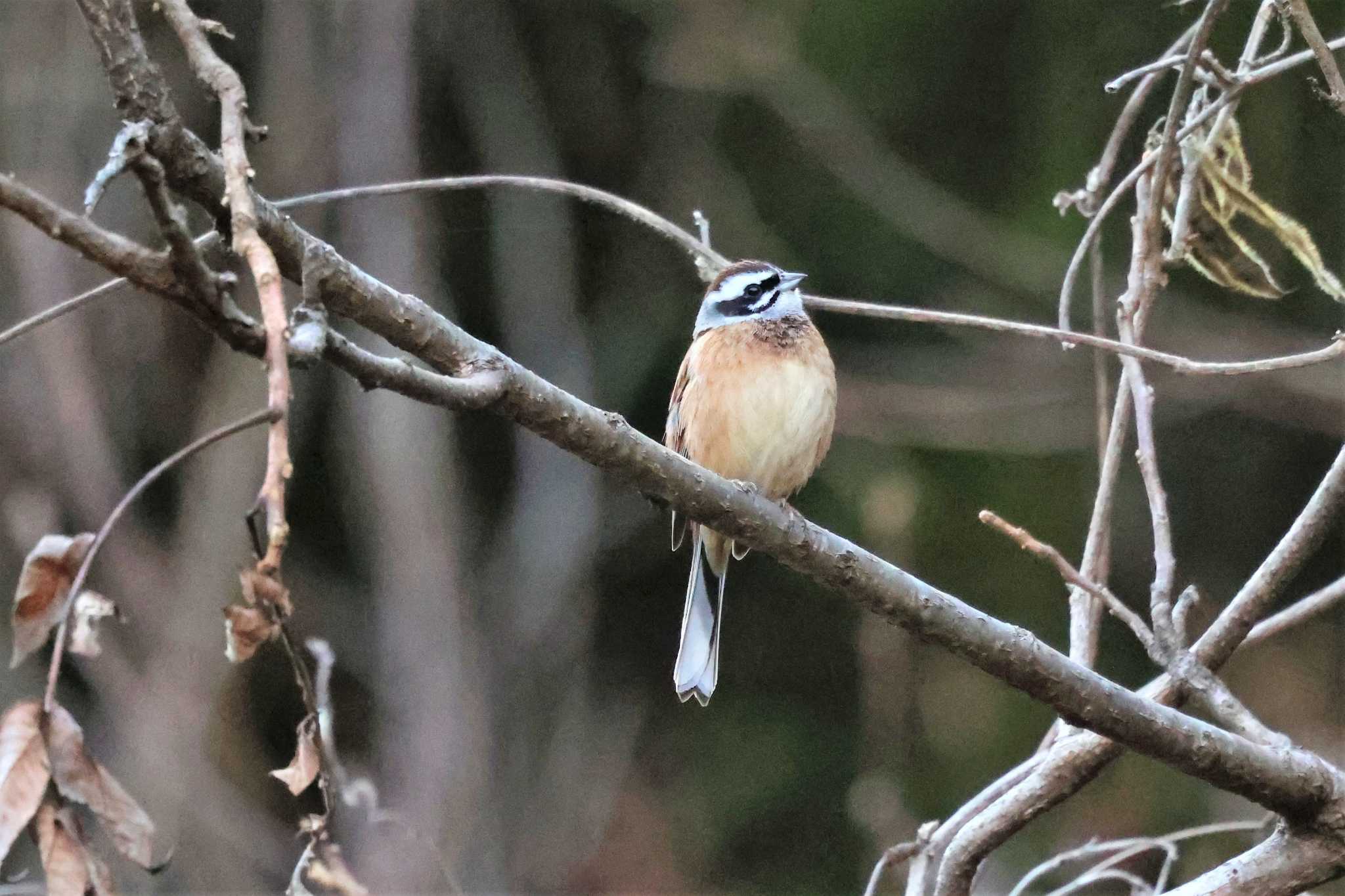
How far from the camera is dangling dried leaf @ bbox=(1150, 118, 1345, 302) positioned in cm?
287

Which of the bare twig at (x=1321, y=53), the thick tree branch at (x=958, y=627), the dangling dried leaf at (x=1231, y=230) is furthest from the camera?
the dangling dried leaf at (x=1231, y=230)

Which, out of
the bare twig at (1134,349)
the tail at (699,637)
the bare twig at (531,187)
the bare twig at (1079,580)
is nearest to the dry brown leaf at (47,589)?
the bare twig at (531,187)

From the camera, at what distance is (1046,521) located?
19.4 feet

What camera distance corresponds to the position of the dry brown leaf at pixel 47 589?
65.4 inches

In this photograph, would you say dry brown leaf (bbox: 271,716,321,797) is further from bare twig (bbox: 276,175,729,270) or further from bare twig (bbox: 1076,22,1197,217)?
bare twig (bbox: 1076,22,1197,217)

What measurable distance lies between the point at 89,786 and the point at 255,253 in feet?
2.24

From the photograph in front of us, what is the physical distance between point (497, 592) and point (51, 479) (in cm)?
184

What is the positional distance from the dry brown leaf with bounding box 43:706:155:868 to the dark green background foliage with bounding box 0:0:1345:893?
412cm

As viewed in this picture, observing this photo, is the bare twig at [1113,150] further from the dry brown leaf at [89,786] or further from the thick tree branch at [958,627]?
the dry brown leaf at [89,786]

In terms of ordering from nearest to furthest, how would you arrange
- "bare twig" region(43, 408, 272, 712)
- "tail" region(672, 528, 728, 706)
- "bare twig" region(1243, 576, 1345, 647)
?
1. "bare twig" region(43, 408, 272, 712)
2. "bare twig" region(1243, 576, 1345, 647)
3. "tail" region(672, 528, 728, 706)

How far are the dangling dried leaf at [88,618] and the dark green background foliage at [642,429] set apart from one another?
13.6 ft

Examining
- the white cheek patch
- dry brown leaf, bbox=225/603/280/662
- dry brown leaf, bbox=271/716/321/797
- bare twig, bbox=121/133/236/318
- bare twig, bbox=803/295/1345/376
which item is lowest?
dry brown leaf, bbox=271/716/321/797

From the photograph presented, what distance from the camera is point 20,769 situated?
1.59 meters

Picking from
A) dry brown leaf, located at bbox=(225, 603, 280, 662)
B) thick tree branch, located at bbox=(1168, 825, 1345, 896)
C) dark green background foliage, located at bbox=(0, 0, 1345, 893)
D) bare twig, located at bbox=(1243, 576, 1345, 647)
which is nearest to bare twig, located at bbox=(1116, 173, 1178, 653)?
bare twig, located at bbox=(1243, 576, 1345, 647)
